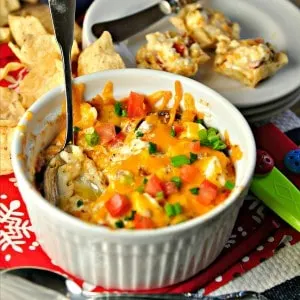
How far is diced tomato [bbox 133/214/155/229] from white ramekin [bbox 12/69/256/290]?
0.04m

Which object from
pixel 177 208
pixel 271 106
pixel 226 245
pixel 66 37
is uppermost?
pixel 66 37

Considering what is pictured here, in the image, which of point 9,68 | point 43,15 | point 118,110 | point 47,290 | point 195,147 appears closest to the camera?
point 47,290

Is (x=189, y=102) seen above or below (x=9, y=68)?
above

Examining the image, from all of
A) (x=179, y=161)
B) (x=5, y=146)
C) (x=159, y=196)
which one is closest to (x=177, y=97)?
(x=179, y=161)

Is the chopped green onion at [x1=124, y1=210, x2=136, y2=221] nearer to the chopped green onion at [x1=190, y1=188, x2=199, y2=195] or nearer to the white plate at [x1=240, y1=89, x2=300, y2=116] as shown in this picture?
the chopped green onion at [x1=190, y1=188, x2=199, y2=195]

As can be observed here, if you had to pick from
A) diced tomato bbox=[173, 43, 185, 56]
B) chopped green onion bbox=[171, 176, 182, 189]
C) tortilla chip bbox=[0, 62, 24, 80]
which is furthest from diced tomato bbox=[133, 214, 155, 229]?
tortilla chip bbox=[0, 62, 24, 80]

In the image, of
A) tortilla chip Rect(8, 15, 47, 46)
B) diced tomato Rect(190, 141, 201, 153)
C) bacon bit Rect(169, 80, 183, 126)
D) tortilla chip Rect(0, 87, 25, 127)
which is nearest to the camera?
diced tomato Rect(190, 141, 201, 153)

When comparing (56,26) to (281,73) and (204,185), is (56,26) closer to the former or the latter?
(204,185)

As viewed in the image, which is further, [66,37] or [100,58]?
[100,58]

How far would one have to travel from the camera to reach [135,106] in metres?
1.58

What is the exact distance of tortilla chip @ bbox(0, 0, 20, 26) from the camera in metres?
2.04

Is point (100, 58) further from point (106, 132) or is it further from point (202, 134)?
point (202, 134)

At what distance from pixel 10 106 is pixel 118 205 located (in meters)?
0.59

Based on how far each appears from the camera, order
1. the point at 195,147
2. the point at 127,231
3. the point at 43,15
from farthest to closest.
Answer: the point at 43,15, the point at 195,147, the point at 127,231
